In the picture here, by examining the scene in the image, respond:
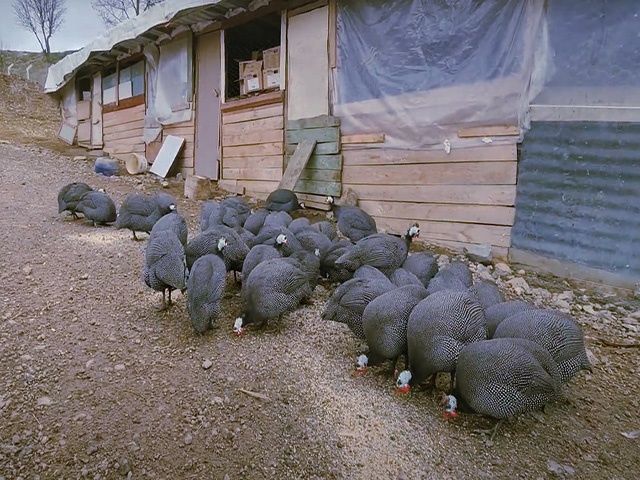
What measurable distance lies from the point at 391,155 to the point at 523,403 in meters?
3.88

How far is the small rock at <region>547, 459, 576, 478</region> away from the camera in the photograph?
181cm

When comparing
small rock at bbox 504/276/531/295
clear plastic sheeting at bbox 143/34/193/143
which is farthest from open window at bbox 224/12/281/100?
small rock at bbox 504/276/531/295

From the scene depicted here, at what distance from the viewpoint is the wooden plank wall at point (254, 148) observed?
22.3ft

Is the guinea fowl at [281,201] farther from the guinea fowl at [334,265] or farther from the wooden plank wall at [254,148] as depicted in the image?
the guinea fowl at [334,265]

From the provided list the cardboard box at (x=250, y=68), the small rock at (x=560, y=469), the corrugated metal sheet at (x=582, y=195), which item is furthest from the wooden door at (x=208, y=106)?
the small rock at (x=560, y=469)

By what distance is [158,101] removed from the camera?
916 cm

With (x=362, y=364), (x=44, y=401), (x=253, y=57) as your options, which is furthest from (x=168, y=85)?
Answer: (x=362, y=364)

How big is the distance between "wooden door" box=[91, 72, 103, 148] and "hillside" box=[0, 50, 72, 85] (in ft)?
36.3

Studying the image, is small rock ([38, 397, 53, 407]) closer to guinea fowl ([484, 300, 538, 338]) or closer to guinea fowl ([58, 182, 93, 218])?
guinea fowl ([484, 300, 538, 338])

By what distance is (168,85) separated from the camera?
29.0 feet

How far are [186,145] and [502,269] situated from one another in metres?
6.73

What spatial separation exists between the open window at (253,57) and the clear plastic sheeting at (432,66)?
158 centimetres

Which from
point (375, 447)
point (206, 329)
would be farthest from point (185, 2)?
point (375, 447)

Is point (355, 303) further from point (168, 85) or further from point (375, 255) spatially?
point (168, 85)
